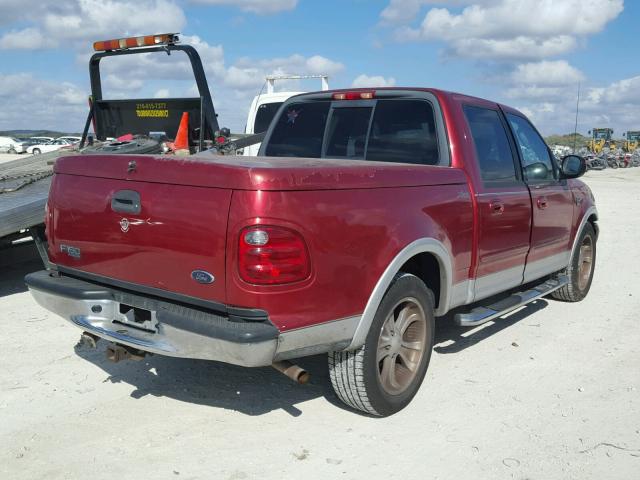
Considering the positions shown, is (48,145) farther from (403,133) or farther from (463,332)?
(403,133)

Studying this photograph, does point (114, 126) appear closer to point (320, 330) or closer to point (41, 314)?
point (41, 314)

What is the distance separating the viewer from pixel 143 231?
331cm

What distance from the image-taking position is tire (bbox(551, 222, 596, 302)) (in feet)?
21.0

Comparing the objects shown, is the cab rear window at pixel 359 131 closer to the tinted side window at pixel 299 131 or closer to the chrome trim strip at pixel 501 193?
the tinted side window at pixel 299 131

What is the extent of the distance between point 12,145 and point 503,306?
181ft

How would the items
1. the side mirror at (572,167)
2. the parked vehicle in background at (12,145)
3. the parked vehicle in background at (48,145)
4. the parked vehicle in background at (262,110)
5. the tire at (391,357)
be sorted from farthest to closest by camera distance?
the parked vehicle in background at (12,145), the parked vehicle in background at (48,145), the parked vehicle in background at (262,110), the side mirror at (572,167), the tire at (391,357)

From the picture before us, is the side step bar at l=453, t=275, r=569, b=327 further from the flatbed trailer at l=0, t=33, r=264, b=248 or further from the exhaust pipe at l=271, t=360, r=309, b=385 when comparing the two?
the flatbed trailer at l=0, t=33, r=264, b=248

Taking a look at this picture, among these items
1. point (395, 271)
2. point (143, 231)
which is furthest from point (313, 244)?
point (143, 231)

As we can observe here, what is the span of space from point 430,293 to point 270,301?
4.55 ft

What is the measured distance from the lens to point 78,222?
3.66 metres

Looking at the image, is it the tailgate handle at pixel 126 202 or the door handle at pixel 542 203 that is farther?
the door handle at pixel 542 203

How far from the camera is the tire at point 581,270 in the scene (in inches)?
252

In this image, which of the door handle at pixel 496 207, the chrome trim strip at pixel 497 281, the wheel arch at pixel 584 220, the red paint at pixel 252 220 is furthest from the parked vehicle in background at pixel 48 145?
the door handle at pixel 496 207

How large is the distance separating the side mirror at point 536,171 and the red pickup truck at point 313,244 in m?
0.37
